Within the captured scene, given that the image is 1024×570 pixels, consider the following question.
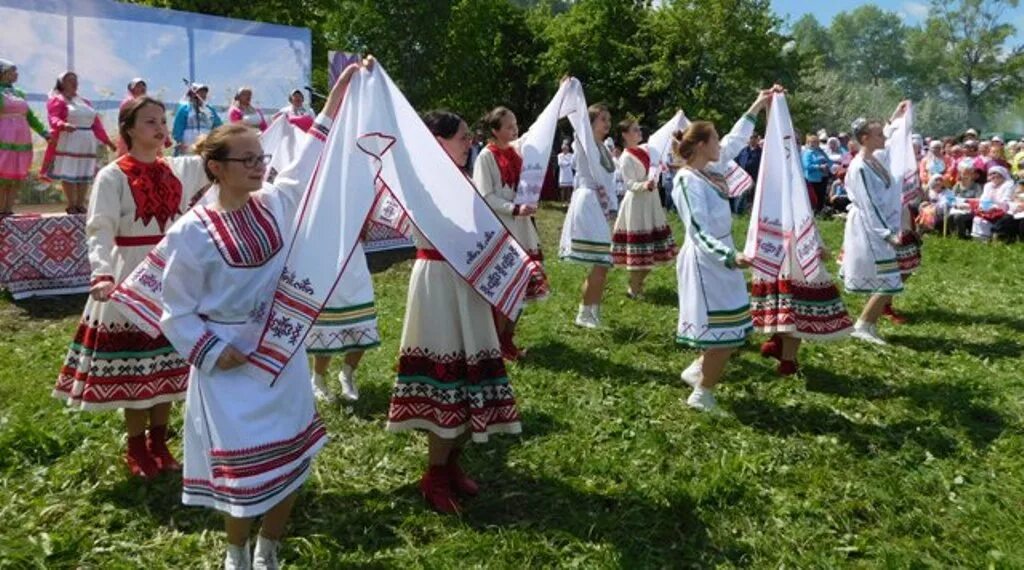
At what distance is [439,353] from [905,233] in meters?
5.36

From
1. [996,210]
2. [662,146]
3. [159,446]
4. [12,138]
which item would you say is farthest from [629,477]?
[996,210]

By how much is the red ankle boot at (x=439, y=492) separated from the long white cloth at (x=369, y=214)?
0.97 metres

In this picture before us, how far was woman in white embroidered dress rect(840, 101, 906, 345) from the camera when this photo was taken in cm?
708

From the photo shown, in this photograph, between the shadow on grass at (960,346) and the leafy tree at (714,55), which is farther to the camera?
the leafy tree at (714,55)

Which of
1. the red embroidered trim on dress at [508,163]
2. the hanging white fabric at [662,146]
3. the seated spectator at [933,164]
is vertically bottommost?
the red embroidered trim on dress at [508,163]

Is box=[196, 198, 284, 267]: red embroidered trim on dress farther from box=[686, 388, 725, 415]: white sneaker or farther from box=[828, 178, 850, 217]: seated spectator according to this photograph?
box=[828, 178, 850, 217]: seated spectator

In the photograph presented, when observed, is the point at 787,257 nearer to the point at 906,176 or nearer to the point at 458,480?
the point at 906,176

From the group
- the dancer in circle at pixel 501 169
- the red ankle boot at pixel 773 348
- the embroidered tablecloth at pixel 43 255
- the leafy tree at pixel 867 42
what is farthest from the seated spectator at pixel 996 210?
the leafy tree at pixel 867 42

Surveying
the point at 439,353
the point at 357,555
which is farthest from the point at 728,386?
the point at 357,555

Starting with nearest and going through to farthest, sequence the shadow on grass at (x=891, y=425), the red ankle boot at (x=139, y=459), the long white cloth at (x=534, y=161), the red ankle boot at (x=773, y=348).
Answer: the red ankle boot at (x=139, y=459) < the shadow on grass at (x=891, y=425) < the long white cloth at (x=534, y=161) < the red ankle boot at (x=773, y=348)

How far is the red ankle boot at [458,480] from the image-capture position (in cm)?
427

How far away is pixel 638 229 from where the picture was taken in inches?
356

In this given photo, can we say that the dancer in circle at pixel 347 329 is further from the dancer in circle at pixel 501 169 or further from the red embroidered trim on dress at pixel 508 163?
the red embroidered trim on dress at pixel 508 163

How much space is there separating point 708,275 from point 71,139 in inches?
320
